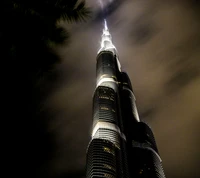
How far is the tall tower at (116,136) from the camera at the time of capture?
101 meters

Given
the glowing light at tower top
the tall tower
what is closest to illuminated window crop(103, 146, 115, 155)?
the tall tower

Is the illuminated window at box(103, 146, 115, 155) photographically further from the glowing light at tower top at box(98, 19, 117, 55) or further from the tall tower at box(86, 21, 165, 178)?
the glowing light at tower top at box(98, 19, 117, 55)

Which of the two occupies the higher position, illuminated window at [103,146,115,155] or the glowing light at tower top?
the glowing light at tower top

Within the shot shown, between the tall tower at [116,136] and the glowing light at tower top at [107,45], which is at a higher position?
the glowing light at tower top at [107,45]

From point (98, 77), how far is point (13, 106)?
504 ft

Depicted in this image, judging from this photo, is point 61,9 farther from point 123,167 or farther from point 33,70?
point 123,167

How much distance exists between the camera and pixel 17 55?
6879 mm

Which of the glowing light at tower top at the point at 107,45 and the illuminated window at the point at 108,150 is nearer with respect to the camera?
the illuminated window at the point at 108,150

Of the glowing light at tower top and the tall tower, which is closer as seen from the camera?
the tall tower

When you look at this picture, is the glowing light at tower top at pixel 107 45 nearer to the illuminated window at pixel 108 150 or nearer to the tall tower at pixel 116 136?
the tall tower at pixel 116 136

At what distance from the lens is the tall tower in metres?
101

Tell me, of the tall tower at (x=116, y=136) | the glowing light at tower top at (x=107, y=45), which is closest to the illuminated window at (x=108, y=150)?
the tall tower at (x=116, y=136)

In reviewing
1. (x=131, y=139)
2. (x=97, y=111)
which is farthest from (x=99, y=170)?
(x=131, y=139)

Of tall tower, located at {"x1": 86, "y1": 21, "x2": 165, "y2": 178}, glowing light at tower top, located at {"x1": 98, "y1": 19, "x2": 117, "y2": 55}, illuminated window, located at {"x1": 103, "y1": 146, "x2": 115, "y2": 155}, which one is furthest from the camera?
glowing light at tower top, located at {"x1": 98, "y1": 19, "x2": 117, "y2": 55}
